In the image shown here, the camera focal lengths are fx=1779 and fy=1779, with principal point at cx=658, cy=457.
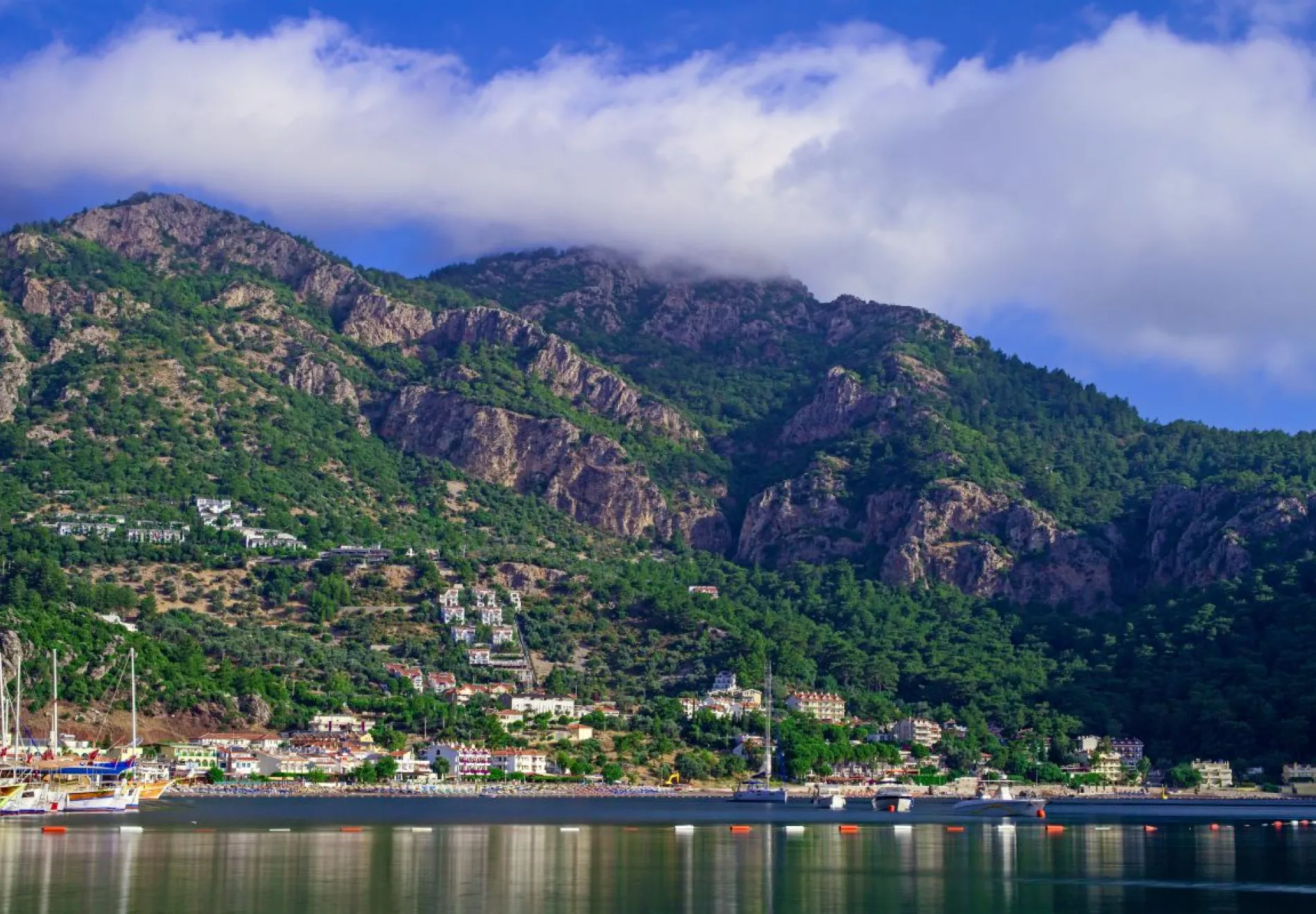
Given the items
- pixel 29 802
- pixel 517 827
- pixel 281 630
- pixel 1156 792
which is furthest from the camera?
pixel 281 630

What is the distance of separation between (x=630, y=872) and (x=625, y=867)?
2.54 metres

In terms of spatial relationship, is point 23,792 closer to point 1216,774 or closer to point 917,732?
point 917,732

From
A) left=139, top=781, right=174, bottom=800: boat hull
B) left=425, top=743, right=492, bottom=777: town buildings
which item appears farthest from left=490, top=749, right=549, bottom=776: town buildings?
left=139, top=781, right=174, bottom=800: boat hull

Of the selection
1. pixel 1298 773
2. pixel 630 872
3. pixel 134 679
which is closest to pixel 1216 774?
pixel 1298 773

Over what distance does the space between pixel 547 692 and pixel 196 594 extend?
40.0m

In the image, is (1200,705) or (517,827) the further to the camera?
(1200,705)

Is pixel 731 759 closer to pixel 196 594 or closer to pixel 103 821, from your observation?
pixel 196 594

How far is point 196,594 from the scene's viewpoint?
193625mm

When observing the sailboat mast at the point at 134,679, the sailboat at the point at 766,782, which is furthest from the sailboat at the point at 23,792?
the sailboat at the point at 766,782

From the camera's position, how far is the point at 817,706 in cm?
19675

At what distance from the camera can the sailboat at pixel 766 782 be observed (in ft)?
Result: 537

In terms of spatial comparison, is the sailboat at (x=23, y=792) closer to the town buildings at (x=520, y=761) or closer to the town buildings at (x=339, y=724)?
the town buildings at (x=339, y=724)

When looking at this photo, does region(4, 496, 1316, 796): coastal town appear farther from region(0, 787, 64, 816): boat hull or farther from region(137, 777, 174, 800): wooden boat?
region(0, 787, 64, 816): boat hull

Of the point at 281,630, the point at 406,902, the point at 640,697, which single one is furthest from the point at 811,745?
the point at 406,902
